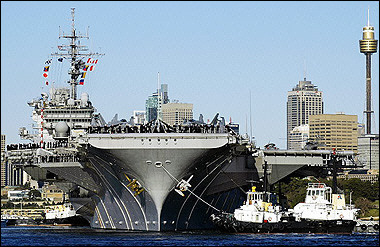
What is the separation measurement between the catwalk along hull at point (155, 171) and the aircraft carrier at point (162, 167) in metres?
0.05

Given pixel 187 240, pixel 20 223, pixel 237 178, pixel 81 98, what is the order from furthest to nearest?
pixel 20 223
pixel 81 98
pixel 237 178
pixel 187 240

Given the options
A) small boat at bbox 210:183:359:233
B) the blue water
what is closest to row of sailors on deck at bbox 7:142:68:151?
the blue water

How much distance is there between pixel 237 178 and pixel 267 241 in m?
9.59

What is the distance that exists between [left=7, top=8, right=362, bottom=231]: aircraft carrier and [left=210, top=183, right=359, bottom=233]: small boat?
1.42 metres

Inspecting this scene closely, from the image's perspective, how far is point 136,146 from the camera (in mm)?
46688

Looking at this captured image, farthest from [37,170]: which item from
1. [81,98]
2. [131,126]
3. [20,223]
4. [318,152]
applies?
[20,223]

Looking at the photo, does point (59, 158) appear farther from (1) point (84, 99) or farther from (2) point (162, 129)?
(1) point (84, 99)

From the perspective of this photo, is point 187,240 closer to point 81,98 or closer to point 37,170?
point 37,170

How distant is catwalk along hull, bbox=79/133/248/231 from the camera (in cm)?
4672

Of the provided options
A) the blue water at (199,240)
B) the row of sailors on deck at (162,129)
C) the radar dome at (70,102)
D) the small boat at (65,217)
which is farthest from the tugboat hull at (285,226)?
the small boat at (65,217)

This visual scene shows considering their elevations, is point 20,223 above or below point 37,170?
below

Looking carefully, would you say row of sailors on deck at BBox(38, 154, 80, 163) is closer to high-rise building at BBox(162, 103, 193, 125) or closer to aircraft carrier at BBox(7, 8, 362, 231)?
aircraft carrier at BBox(7, 8, 362, 231)

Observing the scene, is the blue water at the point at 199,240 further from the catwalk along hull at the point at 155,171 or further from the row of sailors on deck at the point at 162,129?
the row of sailors on deck at the point at 162,129

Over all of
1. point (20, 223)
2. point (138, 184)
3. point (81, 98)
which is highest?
point (81, 98)
